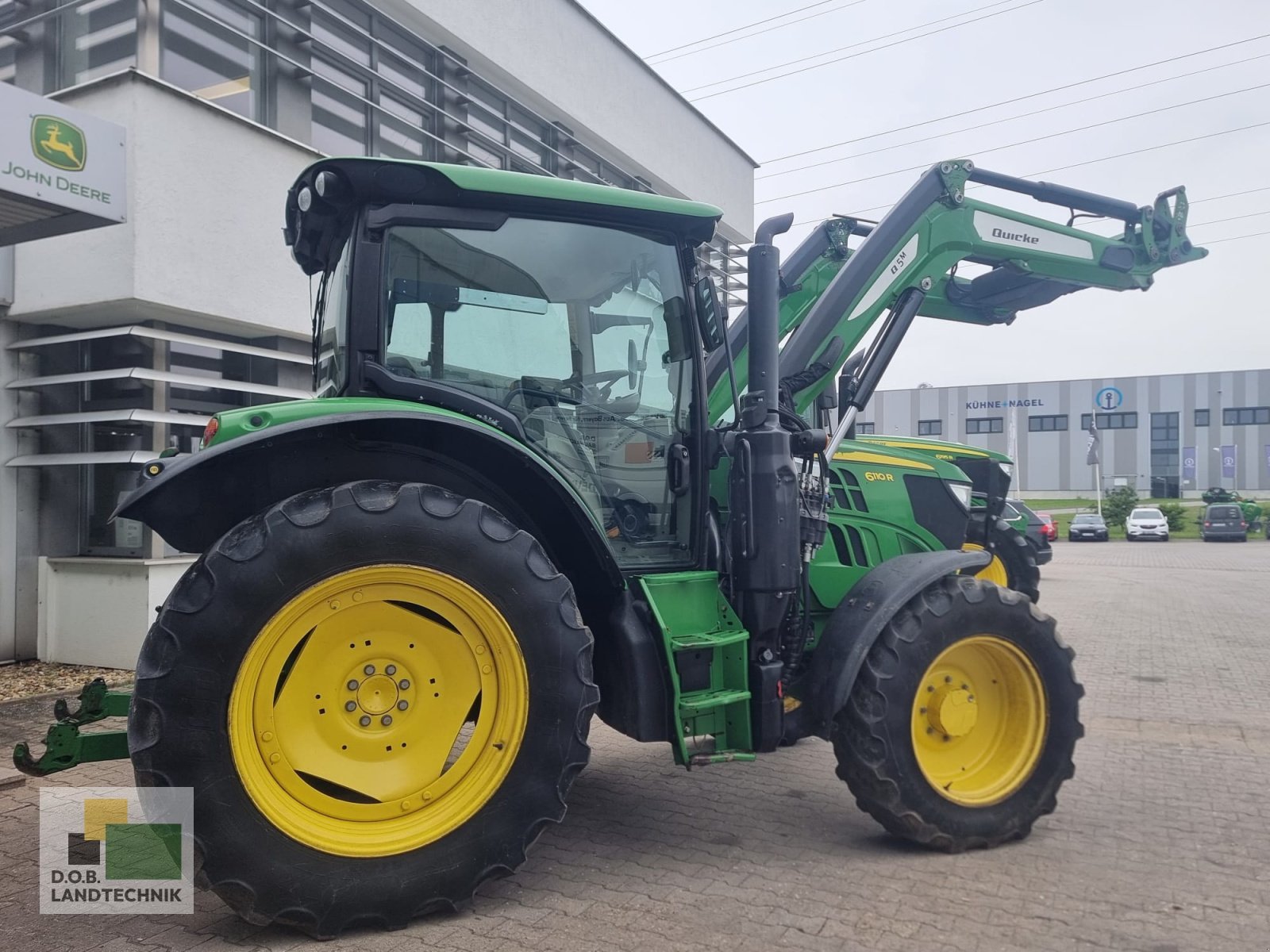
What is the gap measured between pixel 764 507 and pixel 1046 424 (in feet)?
217

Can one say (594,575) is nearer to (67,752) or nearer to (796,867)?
(796,867)

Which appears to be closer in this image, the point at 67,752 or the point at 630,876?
the point at 67,752

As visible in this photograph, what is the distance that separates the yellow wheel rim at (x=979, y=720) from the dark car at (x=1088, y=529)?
115 feet

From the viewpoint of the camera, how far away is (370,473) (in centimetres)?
344

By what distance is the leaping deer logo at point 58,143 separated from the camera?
676cm

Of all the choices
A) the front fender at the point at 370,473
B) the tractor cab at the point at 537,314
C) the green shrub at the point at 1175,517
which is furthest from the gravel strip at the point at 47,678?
the green shrub at the point at 1175,517


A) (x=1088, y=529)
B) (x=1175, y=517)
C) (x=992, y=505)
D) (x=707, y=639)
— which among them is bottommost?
(x=1088, y=529)

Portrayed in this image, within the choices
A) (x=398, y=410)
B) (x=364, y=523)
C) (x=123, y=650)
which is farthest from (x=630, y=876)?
(x=123, y=650)

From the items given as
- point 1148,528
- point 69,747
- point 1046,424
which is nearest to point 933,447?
point 69,747

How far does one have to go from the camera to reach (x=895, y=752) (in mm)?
3881

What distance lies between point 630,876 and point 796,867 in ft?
2.17

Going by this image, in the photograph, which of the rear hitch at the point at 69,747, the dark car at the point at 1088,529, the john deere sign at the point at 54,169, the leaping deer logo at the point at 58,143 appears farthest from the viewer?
the dark car at the point at 1088,529

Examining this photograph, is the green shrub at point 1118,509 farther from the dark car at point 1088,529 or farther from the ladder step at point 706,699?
the ladder step at point 706,699

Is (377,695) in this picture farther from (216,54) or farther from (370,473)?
(216,54)
